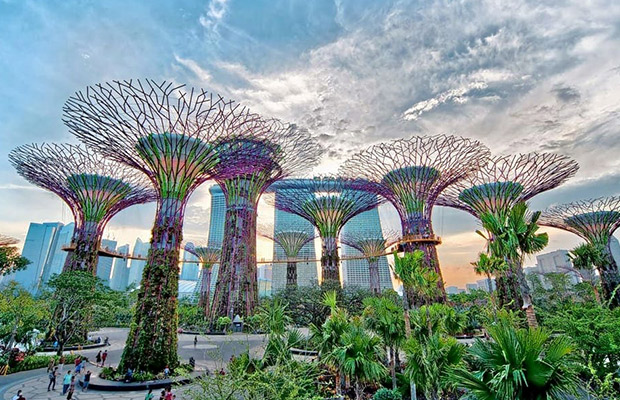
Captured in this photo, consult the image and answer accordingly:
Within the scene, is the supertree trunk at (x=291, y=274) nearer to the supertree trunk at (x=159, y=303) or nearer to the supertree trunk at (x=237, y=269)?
the supertree trunk at (x=237, y=269)

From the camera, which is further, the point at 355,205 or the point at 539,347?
the point at 355,205

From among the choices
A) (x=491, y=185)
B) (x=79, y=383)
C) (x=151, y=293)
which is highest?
(x=491, y=185)

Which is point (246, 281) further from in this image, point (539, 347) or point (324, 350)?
point (539, 347)

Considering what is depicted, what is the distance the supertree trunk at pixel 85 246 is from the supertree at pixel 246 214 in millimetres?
9944

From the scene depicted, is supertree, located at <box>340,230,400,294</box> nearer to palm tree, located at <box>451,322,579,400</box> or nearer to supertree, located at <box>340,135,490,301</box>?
supertree, located at <box>340,135,490,301</box>

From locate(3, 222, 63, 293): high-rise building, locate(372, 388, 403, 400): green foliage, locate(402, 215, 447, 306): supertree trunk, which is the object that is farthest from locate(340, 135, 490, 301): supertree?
locate(3, 222, 63, 293): high-rise building

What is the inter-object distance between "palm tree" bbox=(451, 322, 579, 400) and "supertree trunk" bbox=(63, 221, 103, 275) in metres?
28.1

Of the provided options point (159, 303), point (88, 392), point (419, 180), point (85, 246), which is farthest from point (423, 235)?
point (85, 246)

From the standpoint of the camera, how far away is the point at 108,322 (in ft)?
128

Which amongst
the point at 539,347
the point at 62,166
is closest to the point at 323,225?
the point at 62,166

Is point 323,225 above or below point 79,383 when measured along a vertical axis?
above

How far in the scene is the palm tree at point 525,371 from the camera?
4770 millimetres

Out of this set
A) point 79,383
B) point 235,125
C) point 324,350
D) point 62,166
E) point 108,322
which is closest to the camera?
point 324,350

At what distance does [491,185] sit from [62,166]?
3502 cm
